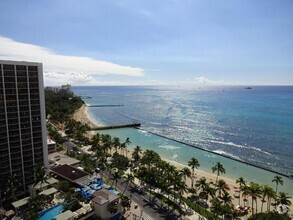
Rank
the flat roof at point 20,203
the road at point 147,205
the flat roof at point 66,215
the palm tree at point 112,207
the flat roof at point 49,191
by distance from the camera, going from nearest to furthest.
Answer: the flat roof at point 66,215 < the palm tree at point 112,207 < the flat roof at point 20,203 < the road at point 147,205 < the flat roof at point 49,191

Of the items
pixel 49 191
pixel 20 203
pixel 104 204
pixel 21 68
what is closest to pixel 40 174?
pixel 49 191

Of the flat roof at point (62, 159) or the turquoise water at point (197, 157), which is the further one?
the turquoise water at point (197, 157)

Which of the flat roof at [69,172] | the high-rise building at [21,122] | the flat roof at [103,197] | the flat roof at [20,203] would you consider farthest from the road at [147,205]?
the high-rise building at [21,122]

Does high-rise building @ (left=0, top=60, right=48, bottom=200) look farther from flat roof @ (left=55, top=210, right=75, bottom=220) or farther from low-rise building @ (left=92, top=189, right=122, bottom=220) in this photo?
low-rise building @ (left=92, top=189, right=122, bottom=220)

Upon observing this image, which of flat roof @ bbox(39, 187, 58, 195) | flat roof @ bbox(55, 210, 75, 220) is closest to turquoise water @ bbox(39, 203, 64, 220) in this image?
flat roof @ bbox(55, 210, 75, 220)

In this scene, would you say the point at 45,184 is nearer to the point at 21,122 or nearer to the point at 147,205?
the point at 21,122

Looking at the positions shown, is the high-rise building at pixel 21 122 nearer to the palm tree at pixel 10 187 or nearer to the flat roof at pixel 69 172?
the palm tree at pixel 10 187
